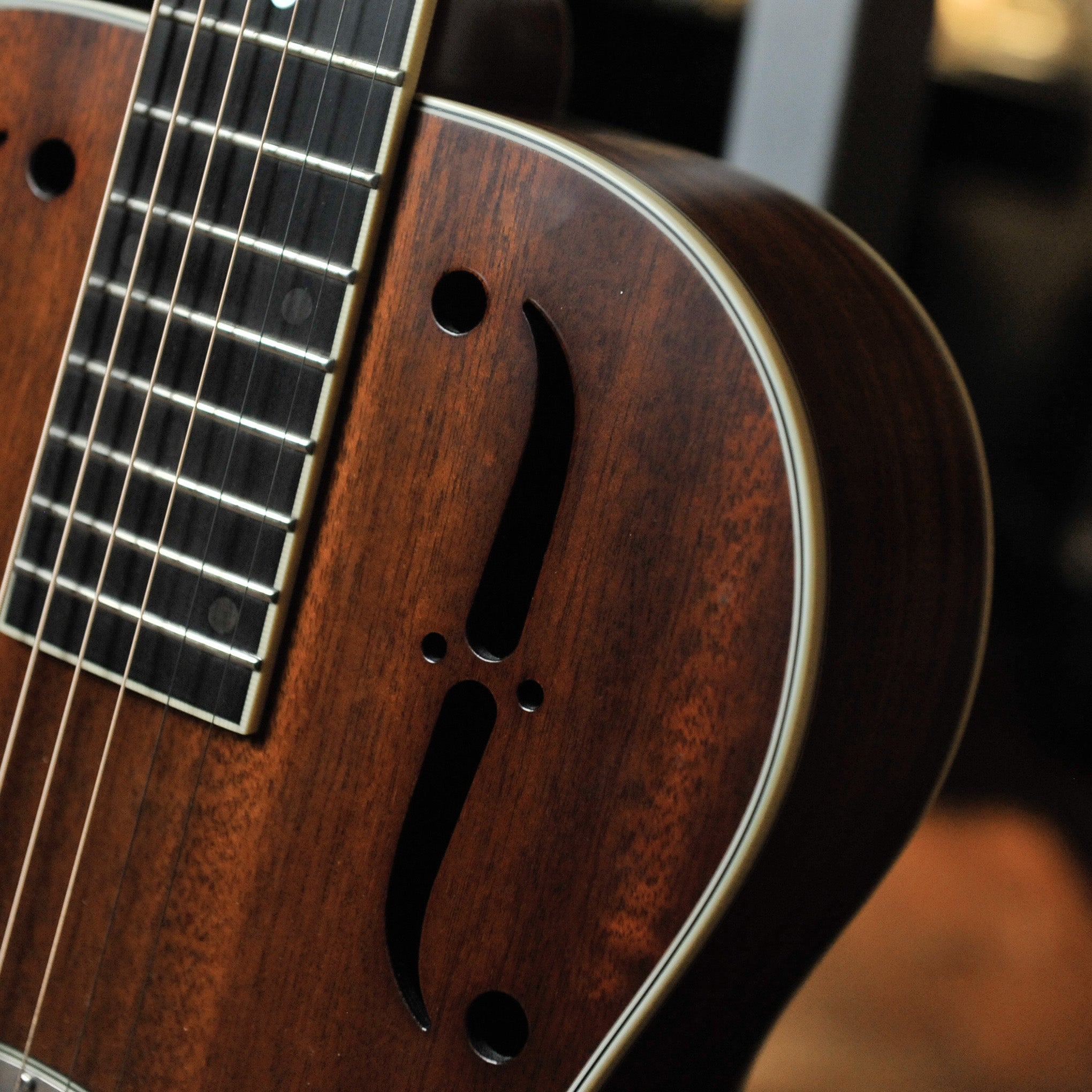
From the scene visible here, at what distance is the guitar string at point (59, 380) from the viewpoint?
Result: 58 centimetres

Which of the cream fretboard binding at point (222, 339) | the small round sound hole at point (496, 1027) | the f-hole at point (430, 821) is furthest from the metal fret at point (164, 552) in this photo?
the small round sound hole at point (496, 1027)

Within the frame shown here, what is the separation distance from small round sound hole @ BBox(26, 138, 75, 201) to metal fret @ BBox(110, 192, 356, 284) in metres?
0.06

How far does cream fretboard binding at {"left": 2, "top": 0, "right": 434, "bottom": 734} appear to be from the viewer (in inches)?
21.2

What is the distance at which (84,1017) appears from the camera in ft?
1.93

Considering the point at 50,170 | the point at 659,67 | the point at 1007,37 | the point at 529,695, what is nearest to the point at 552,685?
the point at 529,695

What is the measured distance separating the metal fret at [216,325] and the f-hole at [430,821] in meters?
0.18

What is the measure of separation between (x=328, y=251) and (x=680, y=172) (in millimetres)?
178

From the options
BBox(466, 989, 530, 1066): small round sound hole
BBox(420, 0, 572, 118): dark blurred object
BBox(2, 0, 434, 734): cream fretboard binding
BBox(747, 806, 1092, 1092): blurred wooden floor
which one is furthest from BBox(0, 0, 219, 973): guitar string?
BBox(747, 806, 1092, 1092): blurred wooden floor

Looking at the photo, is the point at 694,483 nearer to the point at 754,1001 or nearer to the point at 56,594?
the point at 754,1001

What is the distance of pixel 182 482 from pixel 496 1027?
311 mm

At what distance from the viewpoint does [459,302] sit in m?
0.53

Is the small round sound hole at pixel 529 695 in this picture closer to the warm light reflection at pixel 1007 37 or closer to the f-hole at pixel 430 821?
the f-hole at pixel 430 821

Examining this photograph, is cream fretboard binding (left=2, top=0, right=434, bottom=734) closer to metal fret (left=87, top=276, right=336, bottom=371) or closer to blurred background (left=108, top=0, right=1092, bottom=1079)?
metal fret (left=87, top=276, right=336, bottom=371)

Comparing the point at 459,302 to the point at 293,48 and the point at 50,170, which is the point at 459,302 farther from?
the point at 50,170
